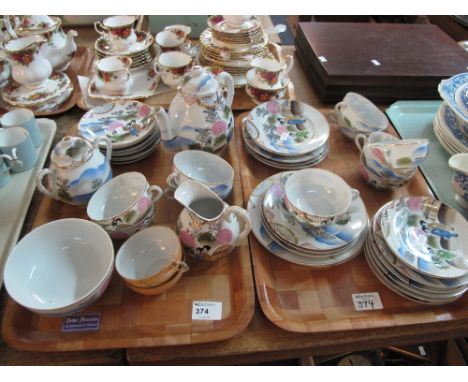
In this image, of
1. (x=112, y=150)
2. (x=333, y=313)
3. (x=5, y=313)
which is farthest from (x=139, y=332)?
(x=112, y=150)

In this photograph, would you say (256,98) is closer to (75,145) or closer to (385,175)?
(385,175)

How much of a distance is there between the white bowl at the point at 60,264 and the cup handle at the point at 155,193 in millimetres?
129

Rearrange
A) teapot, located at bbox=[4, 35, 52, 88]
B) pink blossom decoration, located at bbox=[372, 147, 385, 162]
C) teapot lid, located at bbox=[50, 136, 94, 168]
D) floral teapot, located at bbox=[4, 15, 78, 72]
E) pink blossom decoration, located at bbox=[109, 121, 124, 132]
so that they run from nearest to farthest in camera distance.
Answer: teapot lid, located at bbox=[50, 136, 94, 168]
pink blossom decoration, located at bbox=[372, 147, 385, 162]
pink blossom decoration, located at bbox=[109, 121, 124, 132]
teapot, located at bbox=[4, 35, 52, 88]
floral teapot, located at bbox=[4, 15, 78, 72]

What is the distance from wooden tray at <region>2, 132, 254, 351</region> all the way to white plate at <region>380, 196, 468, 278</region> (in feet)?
0.98

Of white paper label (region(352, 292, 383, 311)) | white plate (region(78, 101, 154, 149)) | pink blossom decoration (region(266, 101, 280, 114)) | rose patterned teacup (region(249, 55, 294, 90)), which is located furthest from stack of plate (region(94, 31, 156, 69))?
white paper label (region(352, 292, 383, 311))

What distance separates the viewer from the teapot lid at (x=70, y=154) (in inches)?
28.7

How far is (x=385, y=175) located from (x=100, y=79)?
0.88 metres

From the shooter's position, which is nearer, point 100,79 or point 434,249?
point 434,249

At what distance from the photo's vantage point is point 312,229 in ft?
2.39

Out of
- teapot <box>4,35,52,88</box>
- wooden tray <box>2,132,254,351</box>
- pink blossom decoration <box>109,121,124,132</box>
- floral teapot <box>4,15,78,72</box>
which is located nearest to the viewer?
wooden tray <box>2,132,254,351</box>

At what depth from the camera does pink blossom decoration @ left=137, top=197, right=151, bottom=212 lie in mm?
711

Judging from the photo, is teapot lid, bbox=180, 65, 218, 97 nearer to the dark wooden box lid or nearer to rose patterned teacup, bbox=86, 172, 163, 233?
rose patterned teacup, bbox=86, 172, 163, 233

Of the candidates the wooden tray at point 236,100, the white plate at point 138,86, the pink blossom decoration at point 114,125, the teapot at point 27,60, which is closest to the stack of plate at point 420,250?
the wooden tray at point 236,100
